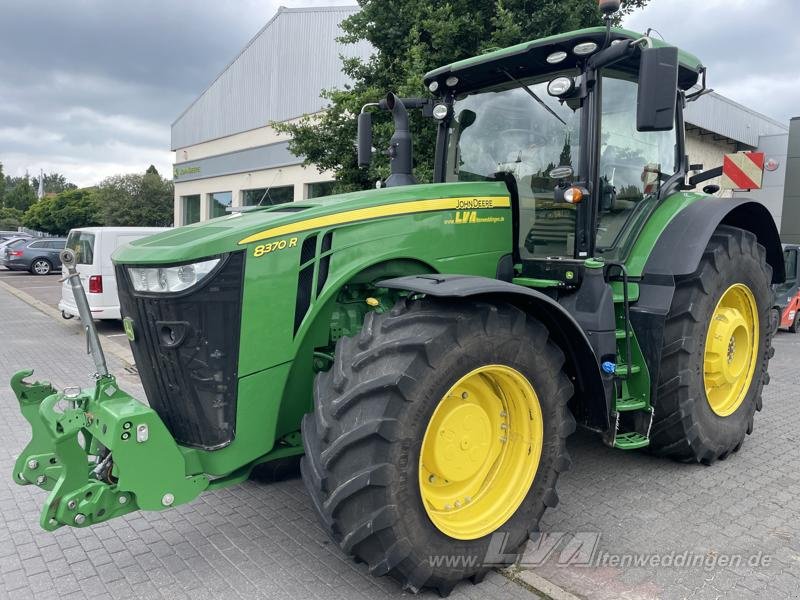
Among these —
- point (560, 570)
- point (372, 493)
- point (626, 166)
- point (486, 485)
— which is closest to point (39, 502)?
point (372, 493)

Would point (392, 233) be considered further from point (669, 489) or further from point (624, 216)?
point (669, 489)

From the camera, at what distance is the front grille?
2.76m

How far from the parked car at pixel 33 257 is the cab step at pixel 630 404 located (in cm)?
2471

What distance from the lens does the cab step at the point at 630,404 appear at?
12.3 feet

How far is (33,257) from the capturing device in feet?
78.8

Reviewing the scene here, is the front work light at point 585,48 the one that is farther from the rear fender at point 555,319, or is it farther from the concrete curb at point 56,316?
the concrete curb at point 56,316

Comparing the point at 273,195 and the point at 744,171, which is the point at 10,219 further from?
the point at 744,171

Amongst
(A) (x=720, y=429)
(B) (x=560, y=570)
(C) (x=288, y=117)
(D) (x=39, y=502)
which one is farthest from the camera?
(C) (x=288, y=117)

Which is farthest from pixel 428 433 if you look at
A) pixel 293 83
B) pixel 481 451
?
pixel 293 83

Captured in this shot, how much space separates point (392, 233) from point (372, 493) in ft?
4.56

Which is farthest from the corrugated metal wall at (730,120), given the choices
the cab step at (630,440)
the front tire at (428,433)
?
the front tire at (428,433)

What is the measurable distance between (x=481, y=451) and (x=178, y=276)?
1.65 metres

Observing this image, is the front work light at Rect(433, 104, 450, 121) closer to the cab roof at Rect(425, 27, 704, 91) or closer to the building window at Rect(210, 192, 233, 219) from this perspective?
the cab roof at Rect(425, 27, 704, 91)

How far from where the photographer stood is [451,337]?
8.91 feet
